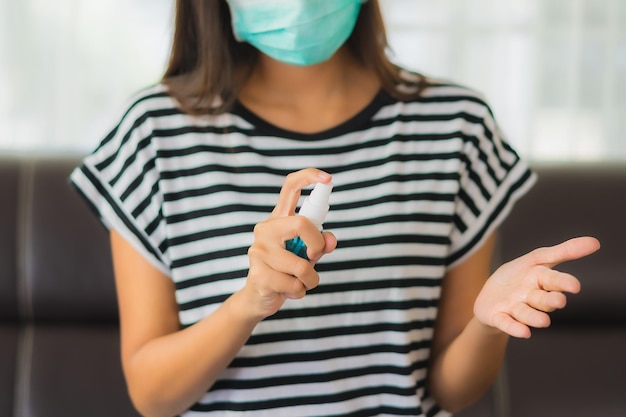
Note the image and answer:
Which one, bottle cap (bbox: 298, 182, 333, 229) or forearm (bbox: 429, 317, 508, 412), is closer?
bottle cap (bbox: 298, 182, 333, 229)

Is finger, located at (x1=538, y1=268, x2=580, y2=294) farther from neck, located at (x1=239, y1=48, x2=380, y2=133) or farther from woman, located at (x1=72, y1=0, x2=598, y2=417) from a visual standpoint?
neck, located at (x1=239, y1=48, x2=380, y2=133)

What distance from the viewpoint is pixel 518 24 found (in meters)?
1.87

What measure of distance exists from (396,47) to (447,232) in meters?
0.82

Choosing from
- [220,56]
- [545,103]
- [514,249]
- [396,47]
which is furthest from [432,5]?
[220,56]

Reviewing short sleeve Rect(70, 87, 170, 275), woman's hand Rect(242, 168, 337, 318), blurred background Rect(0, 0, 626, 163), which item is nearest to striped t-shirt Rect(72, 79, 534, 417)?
short sleeve Rect(70, 87, 170, 275)

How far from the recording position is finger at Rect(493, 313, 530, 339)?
83 centimetres

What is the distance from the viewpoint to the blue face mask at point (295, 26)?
105 centimetres

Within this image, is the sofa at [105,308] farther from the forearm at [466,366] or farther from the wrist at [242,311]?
the wrist at [242,311]

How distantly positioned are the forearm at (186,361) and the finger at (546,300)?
289 millimetres

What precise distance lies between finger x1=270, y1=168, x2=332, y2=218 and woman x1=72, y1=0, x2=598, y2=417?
20 centimetres

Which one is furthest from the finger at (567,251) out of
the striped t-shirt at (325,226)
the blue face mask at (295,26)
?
the blue face mask at (295,26)

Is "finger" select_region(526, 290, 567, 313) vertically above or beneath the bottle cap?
beneath

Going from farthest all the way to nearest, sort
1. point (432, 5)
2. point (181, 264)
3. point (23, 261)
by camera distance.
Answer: point (432, 5) < point (23, 261) < point (181, 264)

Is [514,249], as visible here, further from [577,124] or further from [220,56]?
[220,56]
